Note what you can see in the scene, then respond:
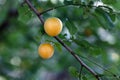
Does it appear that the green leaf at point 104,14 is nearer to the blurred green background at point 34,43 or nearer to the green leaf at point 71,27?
the green leaf at point 71,27

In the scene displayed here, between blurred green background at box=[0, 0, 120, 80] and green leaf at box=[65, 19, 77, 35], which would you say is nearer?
green leaf at box=[65, 19, 77, 35]

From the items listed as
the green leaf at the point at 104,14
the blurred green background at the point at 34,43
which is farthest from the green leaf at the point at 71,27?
the blurred green background at the point at 34,43

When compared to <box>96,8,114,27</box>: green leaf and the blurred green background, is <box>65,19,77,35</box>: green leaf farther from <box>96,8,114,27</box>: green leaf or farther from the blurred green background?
the blurred green background

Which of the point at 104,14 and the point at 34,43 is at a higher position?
the point at 104,14

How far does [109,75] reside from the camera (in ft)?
4.68

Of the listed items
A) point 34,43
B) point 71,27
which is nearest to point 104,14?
point 71,27

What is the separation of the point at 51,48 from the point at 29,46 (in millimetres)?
1582

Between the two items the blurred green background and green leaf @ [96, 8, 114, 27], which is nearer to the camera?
green leaf @ [96, 8, 114, 27]

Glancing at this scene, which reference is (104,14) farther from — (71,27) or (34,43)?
(34,43)

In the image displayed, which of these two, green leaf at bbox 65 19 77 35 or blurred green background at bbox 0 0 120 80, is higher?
green leaf at bbox 65 19 77 35

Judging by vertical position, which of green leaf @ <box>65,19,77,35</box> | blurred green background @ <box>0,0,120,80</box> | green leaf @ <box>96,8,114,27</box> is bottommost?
blurred green background @ <box>0,0,120,80</box>

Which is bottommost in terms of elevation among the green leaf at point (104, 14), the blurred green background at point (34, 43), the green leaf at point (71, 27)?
the blurred green background at point (34, 43)

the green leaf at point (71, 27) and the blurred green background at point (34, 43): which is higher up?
the green leaf at point (71, 27)

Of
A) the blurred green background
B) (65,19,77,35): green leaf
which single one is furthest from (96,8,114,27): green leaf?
the blurred green background
